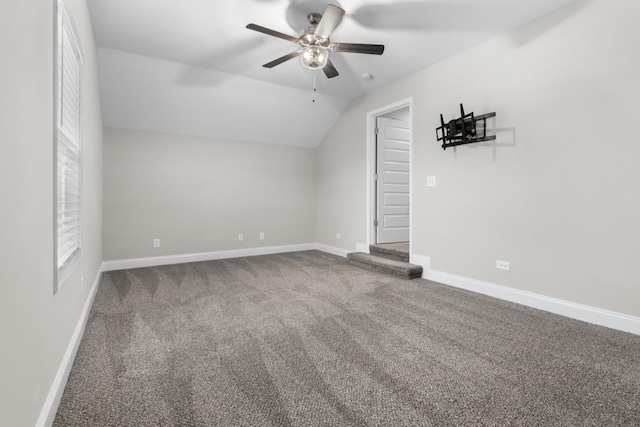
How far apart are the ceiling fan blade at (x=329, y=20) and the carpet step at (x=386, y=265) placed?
2.84 m

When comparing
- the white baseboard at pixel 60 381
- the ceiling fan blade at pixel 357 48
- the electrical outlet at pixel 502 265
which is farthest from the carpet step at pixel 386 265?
the white baseboard at pixel 60 381

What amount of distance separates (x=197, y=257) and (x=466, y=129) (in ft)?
14.5

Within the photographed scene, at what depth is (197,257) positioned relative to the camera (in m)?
5.17

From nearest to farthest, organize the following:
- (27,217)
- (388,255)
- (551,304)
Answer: (27,217)
(551,304)
(388,255)

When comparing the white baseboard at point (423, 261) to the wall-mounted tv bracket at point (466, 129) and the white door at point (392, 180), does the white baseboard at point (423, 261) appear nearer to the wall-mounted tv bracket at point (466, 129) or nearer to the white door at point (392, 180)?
the white door at point (392, 180)

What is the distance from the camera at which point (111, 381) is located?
68.9 inches

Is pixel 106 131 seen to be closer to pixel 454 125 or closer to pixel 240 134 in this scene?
pixel 240 134

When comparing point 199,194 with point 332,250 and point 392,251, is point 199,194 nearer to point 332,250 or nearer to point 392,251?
point 332,250

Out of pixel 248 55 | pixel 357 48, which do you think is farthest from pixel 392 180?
Result: pixel 248 55

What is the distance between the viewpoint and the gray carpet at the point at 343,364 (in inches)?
58.8

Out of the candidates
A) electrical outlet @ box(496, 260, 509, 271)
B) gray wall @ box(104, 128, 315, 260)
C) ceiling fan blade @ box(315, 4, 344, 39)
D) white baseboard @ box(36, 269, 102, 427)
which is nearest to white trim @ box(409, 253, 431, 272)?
electrical outlet @ box(496, 260, 509, 271)

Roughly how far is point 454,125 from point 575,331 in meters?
2.29

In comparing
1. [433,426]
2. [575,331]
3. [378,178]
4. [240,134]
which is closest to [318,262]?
[378,178]

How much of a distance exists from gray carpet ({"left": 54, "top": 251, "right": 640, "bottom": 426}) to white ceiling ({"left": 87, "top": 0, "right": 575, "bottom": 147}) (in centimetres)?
273
